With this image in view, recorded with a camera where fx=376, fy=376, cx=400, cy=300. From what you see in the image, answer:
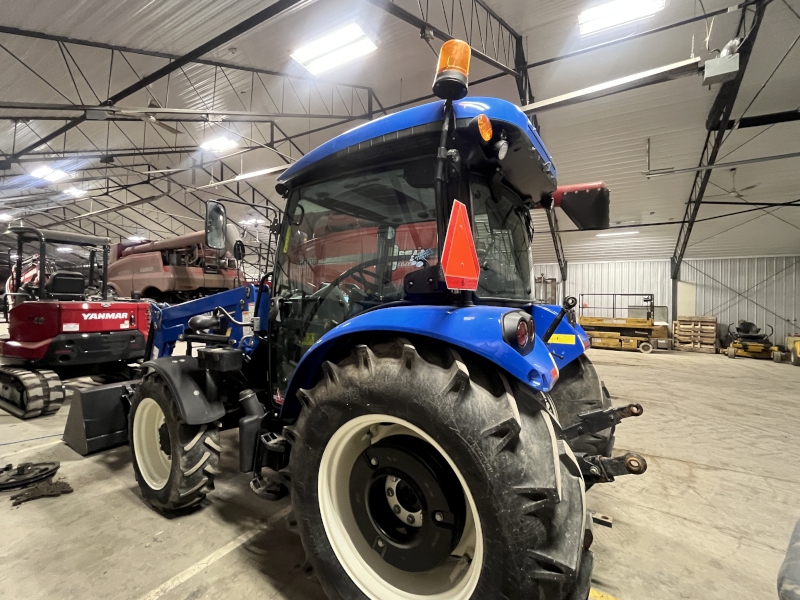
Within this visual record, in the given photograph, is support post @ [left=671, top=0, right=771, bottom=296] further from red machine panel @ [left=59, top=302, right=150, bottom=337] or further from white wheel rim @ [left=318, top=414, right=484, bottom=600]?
red machine panel @ [left=59, top=302, right=150, bottom=337]

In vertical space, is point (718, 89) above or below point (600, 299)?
above

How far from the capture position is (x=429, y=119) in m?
1.52

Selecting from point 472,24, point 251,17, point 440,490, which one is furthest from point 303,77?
point 440,490

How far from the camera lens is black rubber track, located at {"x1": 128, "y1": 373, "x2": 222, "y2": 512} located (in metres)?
2.21

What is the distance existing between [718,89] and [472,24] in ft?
18.6

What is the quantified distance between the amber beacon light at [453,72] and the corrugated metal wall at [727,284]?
1757 centimetres

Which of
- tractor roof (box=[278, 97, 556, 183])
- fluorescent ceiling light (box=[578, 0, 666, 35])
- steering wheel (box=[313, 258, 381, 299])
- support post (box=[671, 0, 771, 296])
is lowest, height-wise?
steering wheel (box=[313, 258, 381, 299])

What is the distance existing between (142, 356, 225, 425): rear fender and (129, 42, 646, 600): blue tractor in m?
0.01

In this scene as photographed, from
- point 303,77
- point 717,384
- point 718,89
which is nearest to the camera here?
point 717,384

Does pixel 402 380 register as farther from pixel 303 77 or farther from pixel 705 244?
pixel 705 244

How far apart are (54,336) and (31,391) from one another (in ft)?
2.24

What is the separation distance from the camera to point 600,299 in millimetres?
16766

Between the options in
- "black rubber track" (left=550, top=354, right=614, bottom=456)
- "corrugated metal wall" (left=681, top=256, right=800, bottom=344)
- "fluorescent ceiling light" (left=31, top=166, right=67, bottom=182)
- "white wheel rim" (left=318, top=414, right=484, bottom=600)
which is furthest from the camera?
"corrugated metal wall" (left=681, top=256, right=800, bottom=344)

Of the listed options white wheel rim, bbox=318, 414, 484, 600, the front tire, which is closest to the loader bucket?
white wheel rim, bbox=318, 414, 484, 600
